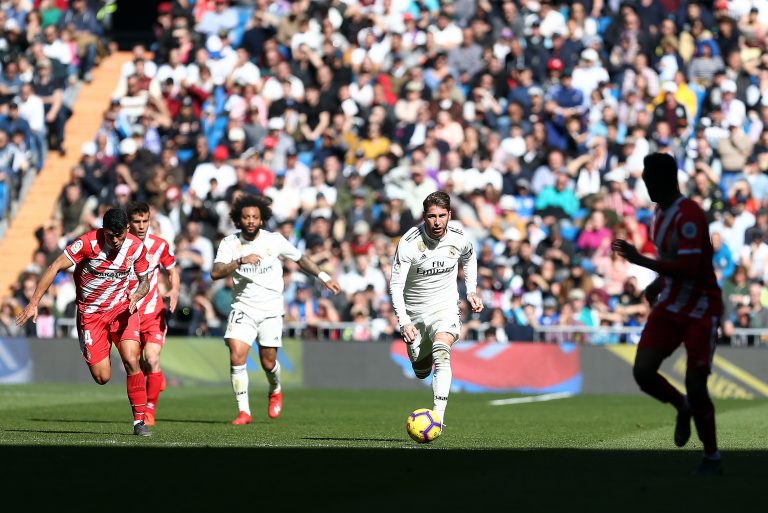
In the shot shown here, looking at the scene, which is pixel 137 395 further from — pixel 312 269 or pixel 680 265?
pixel 680 265

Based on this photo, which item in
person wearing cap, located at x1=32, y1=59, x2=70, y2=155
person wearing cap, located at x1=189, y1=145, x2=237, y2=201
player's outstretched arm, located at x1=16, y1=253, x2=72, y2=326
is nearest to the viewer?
player's outstretched arm, located at x1=16, y1=253, x2=72, y2=326

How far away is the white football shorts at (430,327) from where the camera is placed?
14562 millimetres

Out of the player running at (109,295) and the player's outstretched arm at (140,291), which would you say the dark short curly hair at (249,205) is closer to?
the player running at (109,295)

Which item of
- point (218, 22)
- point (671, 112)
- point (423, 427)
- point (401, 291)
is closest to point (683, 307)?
point (423, 427)

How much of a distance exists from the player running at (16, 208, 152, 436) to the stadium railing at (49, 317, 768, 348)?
10761mm

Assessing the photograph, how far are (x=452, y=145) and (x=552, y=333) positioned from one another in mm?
4590

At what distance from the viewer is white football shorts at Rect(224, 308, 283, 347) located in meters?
17.0

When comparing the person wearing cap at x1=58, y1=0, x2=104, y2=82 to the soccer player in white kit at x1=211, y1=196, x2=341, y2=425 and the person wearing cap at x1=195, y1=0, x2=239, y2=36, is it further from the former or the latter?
the soccer player in white kit at x1=211, y1=196, x2=341, y2=425

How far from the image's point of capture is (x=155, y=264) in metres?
16.2

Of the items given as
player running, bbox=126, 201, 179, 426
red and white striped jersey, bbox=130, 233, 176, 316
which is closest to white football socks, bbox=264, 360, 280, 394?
player running, bbox=126, 201, 179, 426

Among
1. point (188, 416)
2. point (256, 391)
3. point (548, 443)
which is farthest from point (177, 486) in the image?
point (256, 391)

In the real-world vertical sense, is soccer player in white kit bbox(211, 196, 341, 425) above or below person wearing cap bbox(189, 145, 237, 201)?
below

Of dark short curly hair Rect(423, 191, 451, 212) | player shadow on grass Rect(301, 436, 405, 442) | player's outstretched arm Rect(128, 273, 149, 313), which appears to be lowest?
player shadow on grass Rect(301, 436, 405, 442)

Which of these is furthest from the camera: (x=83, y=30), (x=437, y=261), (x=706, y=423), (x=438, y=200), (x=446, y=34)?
(x=83, y=30)
